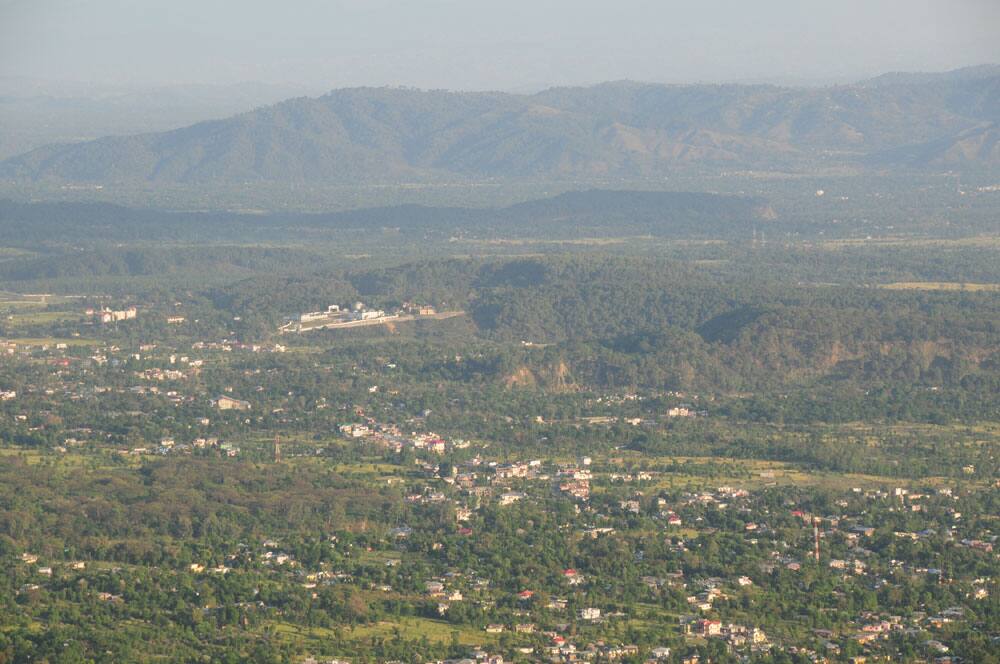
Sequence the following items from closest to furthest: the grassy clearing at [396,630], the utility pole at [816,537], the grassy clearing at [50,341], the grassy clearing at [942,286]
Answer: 1. the grassy clearing at [396,630]
2. the utility pole at [816,537]
3. the grassy clearing at [50,341]
4. the grassy clearing at [942,286]

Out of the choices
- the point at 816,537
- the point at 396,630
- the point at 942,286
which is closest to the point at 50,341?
the point at 942,286

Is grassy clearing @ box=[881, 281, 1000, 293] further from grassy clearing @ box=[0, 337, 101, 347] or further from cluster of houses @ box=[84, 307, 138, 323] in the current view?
grassy clearing @ box=[0, 337, 101, 347]

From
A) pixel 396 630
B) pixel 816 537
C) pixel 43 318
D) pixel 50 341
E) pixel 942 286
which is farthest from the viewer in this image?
pixel 942 286

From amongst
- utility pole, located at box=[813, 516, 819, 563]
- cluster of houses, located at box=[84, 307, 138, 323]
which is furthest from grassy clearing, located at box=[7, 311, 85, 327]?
utility pole, located at box=[813, 516, 819, 563]

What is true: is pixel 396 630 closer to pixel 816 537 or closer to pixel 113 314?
pixel 816 537

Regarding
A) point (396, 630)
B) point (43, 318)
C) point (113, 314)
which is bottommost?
point (396, 630)

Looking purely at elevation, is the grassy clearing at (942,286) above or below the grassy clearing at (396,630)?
above

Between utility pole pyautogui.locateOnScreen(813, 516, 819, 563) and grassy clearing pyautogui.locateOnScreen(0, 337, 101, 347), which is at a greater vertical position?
grassy clearing pyautogui.locateOnScreen(0, 337, 101, 347)

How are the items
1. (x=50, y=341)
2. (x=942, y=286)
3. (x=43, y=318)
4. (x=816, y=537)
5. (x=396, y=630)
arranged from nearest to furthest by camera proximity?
(x=396, y=630) < (x=816, y=537) < (x=50, y=341) < (x=43, y=318) < (x=942, y=286)

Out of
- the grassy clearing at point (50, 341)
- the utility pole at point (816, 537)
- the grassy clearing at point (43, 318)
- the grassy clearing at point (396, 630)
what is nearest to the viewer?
the grassy clearing at point (396, 630)

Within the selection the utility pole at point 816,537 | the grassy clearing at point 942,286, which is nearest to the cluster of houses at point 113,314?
the grassy clearing at point 942,286

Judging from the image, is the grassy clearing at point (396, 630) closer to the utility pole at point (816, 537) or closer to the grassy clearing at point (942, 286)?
the utility pole at point (816, 537)

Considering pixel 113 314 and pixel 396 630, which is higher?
pixel 113 314
